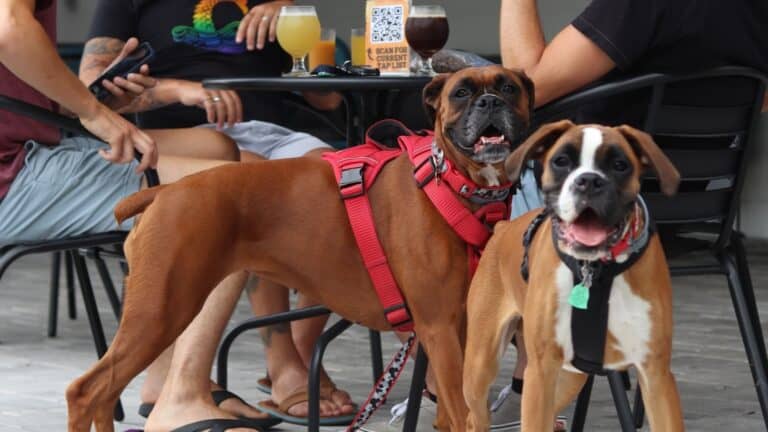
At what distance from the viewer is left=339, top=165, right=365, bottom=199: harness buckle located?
11.8 ft

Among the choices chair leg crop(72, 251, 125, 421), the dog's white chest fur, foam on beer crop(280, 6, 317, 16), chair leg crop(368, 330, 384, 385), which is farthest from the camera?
chair leg crop(368, 330, 384, 385)

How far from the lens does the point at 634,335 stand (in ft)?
8.76

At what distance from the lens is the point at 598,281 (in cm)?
264

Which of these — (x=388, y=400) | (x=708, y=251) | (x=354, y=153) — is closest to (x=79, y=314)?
(x=388, y=400)

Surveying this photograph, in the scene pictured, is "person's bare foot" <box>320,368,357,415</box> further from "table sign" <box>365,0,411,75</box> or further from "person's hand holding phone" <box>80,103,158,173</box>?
"table sign" <box>365,0,411,75</box>

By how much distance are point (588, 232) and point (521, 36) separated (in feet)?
4.33

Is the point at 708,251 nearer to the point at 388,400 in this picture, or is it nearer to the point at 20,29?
the point at 388,400

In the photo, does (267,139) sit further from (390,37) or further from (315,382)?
(315,382)

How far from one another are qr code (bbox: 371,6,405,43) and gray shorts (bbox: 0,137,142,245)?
2.89ft

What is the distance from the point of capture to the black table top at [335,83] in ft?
11.7

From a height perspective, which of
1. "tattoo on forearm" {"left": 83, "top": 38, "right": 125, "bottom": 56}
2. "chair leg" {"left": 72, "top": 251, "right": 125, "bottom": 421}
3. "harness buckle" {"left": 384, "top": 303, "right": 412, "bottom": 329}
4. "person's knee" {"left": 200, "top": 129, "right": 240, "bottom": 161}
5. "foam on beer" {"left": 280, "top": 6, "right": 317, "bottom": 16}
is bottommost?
"chair leg" {"left": 72, "top": 251, "right": 125, "bottom": 421}

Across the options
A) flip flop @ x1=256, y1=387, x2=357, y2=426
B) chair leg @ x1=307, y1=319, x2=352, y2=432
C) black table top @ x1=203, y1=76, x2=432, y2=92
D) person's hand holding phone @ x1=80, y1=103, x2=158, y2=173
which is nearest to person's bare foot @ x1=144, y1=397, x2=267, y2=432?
chair leg @ x1=307, y1=319, x2=352, y2=432

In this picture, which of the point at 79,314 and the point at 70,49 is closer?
the point at 79,314

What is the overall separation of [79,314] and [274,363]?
255 cm
